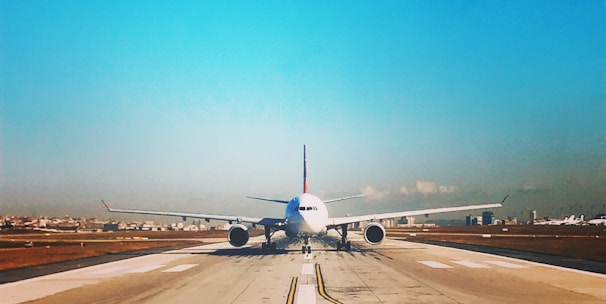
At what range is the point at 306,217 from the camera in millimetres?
39062

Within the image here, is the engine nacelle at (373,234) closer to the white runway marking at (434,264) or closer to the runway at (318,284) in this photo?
the white runway marking at (434,264)

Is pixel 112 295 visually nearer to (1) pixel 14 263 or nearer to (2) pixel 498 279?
(2) pixel 498 279

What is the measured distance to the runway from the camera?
17375mm

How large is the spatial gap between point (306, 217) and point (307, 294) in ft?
68.3

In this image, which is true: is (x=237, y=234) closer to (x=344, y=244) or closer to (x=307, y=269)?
(x=344, y=244)

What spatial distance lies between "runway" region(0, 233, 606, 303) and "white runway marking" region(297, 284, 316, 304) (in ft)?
0.09

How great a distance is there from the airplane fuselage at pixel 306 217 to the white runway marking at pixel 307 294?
18.4m

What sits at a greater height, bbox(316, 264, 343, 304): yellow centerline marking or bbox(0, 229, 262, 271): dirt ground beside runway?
bbox(316, 264, 343, 304): yellow centerline marking

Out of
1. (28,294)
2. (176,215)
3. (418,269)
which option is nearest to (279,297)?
(28,294)

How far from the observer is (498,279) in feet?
74.3

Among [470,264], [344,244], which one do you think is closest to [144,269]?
[470,264]

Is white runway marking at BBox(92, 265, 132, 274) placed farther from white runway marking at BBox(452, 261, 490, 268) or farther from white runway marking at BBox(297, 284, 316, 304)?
white runway marking at BBox(452, 261, 490, 268)

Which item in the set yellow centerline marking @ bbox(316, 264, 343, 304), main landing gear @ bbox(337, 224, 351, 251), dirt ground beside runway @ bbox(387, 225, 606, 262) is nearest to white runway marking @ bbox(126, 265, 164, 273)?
yellow centerline marking @ bbox(316, 264, 343, 304)

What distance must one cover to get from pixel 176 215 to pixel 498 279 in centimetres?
2990
